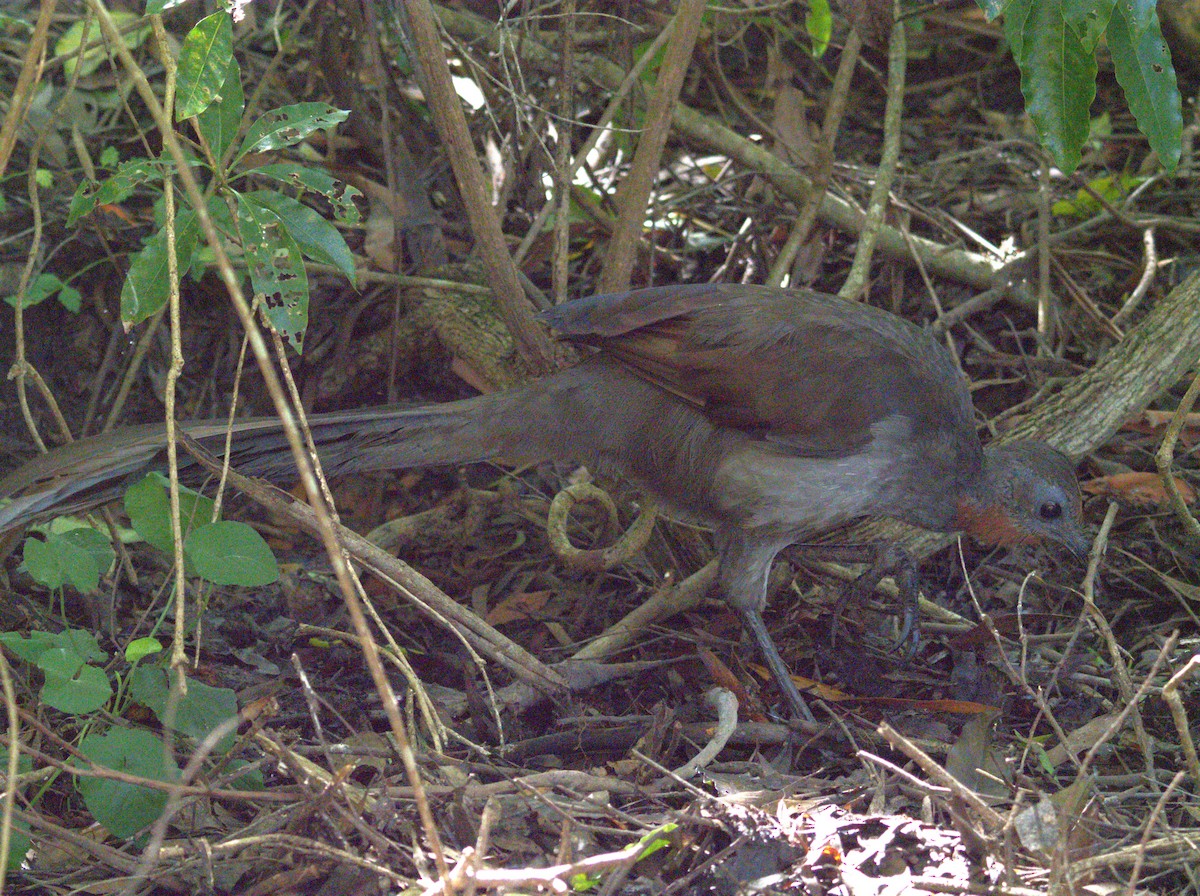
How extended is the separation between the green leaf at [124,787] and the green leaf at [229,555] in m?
0.39

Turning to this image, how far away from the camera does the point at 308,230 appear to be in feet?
9.80

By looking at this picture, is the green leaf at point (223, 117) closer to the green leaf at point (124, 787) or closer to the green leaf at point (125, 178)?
the green leaf at point (125, 178)

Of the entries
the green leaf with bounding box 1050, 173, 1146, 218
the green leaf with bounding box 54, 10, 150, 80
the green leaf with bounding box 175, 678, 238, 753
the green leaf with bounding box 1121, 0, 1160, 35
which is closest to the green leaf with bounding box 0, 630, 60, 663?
the green leaf with bounding box 175, 678, 238, 753

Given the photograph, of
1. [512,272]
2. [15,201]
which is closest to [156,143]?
[15,201]

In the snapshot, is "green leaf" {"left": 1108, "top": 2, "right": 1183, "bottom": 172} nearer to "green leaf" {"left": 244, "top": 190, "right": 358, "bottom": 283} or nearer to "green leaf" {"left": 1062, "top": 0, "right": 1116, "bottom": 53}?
"green leaf" {"left": 1062, "top": 0, "right": 1116, "bottom": 53}

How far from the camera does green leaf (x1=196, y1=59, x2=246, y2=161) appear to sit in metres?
2.94

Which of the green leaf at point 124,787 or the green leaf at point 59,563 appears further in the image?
the green leaf at point 59,563

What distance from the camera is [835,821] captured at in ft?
8.38

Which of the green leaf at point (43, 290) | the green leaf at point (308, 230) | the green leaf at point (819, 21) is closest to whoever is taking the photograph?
the green leaf at point (308, 230)

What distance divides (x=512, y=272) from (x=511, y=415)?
468mm

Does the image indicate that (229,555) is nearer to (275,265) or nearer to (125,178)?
(275,265)

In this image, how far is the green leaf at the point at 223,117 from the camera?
9.65 ft

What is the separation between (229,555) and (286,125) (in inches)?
43.5

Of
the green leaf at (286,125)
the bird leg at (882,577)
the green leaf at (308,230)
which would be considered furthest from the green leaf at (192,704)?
the bird leg at (882,577)
